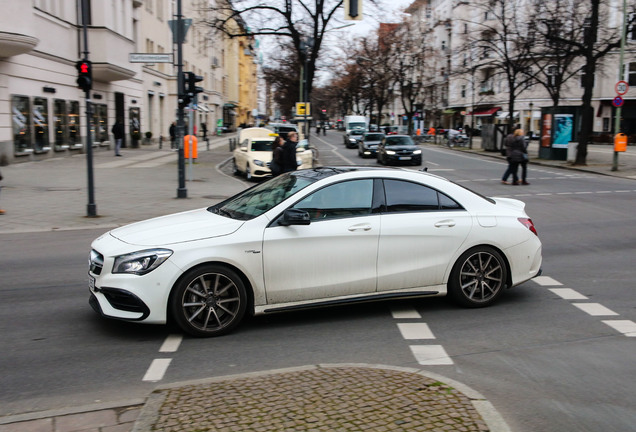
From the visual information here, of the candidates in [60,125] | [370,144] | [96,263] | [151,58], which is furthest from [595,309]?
[370,144]

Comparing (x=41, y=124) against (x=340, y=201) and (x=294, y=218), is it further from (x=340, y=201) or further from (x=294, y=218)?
(x=294, y=218)

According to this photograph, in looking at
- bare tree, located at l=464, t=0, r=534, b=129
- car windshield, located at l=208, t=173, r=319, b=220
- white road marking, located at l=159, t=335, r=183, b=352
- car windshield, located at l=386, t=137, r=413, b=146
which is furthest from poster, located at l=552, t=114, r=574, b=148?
white road marking, located at l=159, t=335, r=183, b=352

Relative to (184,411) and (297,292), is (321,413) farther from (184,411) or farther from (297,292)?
(297,292)

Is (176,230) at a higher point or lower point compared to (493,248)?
higher

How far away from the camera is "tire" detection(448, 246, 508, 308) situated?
644 cm

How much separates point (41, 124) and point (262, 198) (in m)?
23.9

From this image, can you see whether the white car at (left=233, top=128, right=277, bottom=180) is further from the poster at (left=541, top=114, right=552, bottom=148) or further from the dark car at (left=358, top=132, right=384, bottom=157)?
the poster at (left=541, top=114, right=552, bottom=148)

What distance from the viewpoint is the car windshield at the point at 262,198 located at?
6.02 metres

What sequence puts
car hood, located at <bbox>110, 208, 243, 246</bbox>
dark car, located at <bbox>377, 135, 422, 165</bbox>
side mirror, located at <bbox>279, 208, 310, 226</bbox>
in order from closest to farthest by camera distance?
car hood, located at <bbox>110, 208, 243, 246</bbox> < side mirror, located at <bbox>279, 208, 310, 226</bbox> < dark car, located at <bbox>377, 135, 422, 165</bbox>

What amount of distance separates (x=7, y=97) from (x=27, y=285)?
61.8ft

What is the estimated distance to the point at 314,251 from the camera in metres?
5.82

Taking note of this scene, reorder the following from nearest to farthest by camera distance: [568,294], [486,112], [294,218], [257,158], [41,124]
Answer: [294,218] → [568,294] → [257,158] → [41,124] → [486,112]

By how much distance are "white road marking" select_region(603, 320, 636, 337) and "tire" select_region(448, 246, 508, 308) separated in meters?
1.12

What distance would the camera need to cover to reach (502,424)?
3703 millimetres
